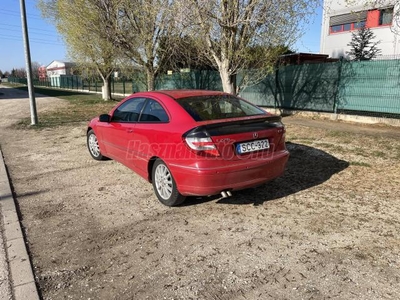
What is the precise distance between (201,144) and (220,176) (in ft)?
1.41

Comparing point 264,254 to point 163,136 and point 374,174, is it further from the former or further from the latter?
point 374,174

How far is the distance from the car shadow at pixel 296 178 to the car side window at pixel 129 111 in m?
1.55

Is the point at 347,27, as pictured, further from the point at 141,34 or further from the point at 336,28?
the point at 141,34

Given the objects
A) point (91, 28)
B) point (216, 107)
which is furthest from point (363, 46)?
point (216, 107)

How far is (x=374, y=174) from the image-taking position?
17.6ft

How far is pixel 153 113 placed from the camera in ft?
14.6

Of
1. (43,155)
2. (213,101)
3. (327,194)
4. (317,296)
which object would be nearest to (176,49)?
(43,155)

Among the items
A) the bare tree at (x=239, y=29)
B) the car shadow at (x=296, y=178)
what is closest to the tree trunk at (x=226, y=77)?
the bare tree at (x=239, y=29)

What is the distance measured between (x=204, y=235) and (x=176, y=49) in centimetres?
928

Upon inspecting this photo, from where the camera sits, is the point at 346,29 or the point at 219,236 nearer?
the point at 219,236

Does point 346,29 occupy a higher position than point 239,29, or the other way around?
point 346,29

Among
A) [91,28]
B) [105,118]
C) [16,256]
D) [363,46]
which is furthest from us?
[363,46]

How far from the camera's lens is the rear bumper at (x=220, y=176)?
143 inches

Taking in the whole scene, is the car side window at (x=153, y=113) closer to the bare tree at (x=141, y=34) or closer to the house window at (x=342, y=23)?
the bare tree at (x=141, y=34)
